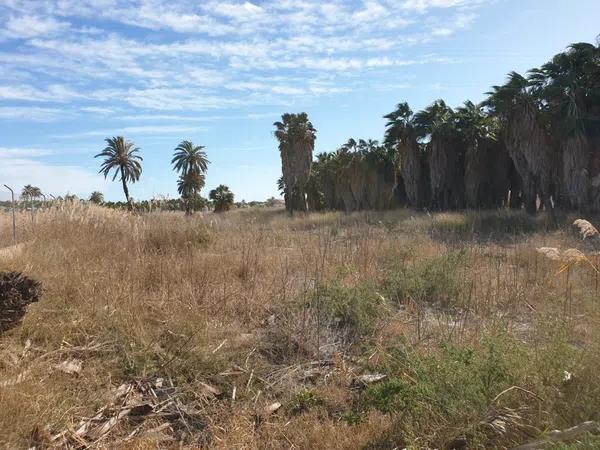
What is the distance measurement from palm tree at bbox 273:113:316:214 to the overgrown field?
150ft

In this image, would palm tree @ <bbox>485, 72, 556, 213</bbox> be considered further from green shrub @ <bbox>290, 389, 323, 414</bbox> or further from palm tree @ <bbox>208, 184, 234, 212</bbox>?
palm tree @ <bbox>208, 184, 234, 212</bbox>

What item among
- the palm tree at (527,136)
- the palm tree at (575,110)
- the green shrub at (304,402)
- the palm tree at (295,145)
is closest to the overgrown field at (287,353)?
the green shrub at (304,402)

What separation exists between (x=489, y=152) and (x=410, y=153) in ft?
23.0

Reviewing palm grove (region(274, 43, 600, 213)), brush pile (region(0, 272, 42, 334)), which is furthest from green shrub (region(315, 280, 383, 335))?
palm grove (region(274, 43, 600, 213))

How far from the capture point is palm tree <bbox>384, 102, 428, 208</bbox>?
138ft

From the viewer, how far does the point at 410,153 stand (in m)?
42.1

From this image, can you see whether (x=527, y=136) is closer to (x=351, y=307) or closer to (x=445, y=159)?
(x=445, y=159)

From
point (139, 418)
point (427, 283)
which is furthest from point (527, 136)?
point (139, 418)

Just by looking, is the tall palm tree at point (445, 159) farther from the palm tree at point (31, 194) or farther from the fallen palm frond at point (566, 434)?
the fallen palm frond at point (566, 434)

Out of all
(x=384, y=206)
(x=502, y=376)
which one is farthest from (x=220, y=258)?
(x=384, y=206)

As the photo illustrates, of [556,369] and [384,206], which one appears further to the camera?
[384,206]

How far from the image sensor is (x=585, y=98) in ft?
90.8

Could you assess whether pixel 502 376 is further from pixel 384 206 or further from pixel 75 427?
pixel 384 206

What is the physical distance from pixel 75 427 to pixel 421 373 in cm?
262
